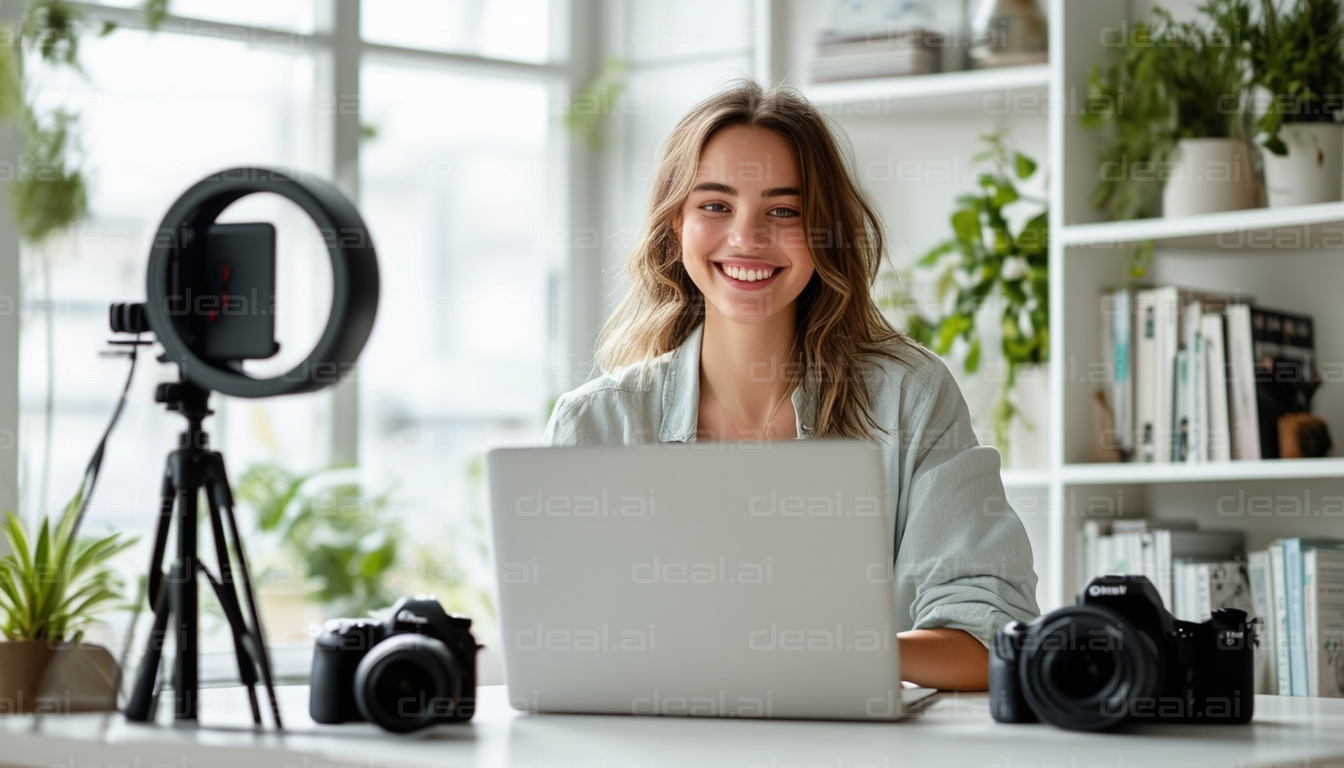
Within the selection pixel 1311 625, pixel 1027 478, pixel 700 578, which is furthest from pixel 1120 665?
pixel 1027 478

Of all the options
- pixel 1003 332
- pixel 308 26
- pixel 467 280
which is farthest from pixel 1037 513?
pixel 308 26

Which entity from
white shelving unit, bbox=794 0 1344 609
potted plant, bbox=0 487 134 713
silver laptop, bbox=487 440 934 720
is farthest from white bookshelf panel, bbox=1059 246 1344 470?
potted plant, bbox=0 487 134 713

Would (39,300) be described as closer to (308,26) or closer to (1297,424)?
(308,26)

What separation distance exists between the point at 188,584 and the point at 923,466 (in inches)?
39.1

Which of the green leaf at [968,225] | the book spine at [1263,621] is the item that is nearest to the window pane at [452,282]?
the green leaf at [968,225]

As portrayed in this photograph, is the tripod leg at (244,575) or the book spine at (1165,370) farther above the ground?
the book spine at (1165,370)

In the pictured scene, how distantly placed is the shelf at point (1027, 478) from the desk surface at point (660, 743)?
152 centimetres

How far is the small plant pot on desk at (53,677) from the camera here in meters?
1.29

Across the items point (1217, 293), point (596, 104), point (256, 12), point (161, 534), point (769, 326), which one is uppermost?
point (256, 12)

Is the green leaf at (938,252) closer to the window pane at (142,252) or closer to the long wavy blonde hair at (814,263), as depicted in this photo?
the long wavy blonde hair at (814,263)

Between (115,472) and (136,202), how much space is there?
59cm

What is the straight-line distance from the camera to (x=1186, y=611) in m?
2.64

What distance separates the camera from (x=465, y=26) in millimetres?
3627

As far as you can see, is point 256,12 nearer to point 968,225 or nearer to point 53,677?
point 968,225
